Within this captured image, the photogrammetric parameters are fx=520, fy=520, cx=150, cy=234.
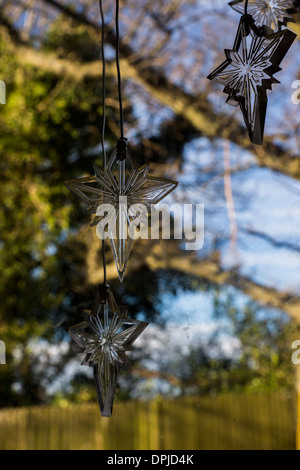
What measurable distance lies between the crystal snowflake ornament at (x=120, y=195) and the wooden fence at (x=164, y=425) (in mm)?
1122

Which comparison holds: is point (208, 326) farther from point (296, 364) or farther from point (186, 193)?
point (186, 193)

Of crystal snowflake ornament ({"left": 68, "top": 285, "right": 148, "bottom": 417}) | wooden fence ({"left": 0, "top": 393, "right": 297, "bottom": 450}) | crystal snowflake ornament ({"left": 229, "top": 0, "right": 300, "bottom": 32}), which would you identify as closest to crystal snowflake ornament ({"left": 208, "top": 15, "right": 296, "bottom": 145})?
crystal snowflake ornament ({"left": 229, "top": 0, "right": 300, "bottom": 32})

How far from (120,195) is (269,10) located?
0.36 meters

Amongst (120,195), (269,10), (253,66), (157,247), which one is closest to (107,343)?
(120,195)

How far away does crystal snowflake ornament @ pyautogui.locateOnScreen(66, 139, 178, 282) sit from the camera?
2.17 feet

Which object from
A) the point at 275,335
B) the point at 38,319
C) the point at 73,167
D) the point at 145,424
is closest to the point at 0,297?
the point at 38,319

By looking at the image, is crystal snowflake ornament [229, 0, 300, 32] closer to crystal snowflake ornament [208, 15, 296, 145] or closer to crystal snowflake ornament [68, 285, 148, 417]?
crystal snowflake ornament [208, 15, 296, 145]

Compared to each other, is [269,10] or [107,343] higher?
[269,10]

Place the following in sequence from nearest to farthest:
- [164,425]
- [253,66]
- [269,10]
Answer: [253,66], [269,10], [164,425]

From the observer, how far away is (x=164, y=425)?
166 centimetres

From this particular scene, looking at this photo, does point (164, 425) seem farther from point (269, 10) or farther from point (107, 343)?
point (269, 10)

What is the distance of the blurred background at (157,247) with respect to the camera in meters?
1.64

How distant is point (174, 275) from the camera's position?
172 centimetres
